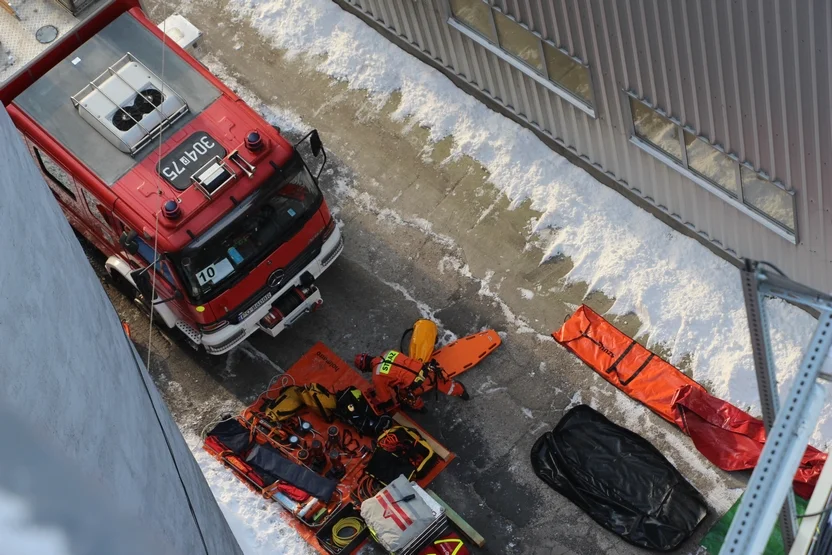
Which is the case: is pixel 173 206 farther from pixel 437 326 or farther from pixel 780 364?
pixel 780 364

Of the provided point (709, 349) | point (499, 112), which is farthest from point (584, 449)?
point (499, 112)

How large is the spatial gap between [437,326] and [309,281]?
1655mm

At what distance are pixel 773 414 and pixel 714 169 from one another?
5.36m

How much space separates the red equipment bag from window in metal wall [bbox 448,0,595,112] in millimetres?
5272

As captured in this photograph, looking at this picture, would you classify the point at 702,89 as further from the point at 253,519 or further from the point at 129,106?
the point at 253,519

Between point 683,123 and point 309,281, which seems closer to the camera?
point 683,123

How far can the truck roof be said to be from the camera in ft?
45.2

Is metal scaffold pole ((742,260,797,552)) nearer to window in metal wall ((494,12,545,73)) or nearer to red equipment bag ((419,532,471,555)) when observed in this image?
red equipment bag ((419,532,471,555))

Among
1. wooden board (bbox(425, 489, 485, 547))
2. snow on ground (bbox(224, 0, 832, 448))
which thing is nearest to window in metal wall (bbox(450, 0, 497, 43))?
snow on ground (bbox(224, 0, 832, 448))

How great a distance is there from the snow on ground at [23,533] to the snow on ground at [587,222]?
968 centimetres

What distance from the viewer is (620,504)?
42.8 feet

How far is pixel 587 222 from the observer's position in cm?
1517

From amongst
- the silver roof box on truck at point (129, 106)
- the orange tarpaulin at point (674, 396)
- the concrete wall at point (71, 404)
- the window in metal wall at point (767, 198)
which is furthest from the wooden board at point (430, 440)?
the concrete wall at point (71, 404)

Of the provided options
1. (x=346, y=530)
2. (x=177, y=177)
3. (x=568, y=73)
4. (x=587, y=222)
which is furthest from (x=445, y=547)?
(x=568, y=73)
